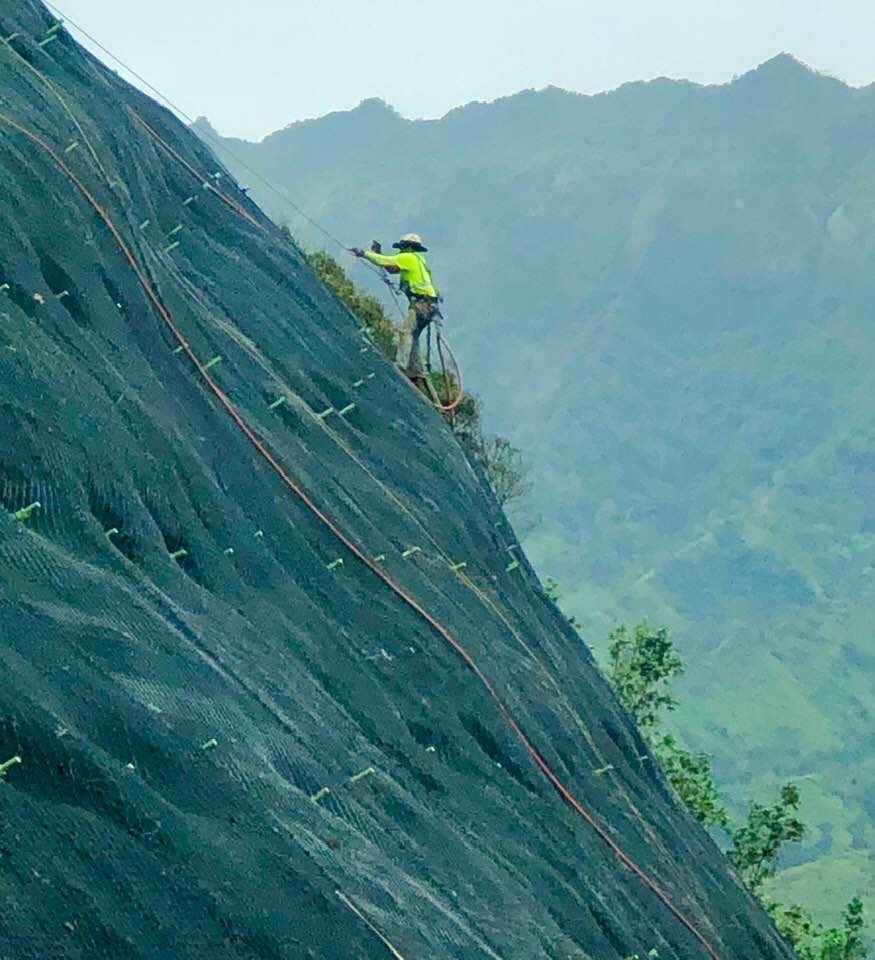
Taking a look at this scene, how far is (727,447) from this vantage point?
15550cm

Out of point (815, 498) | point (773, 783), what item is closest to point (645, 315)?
point (815, 498)

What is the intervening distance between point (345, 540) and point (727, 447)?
150413 millimetres

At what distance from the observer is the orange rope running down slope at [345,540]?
8.72m

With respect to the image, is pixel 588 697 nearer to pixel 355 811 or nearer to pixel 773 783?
pixel 355 811

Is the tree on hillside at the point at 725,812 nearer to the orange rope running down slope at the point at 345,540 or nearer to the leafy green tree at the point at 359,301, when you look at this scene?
the leafy green tree at the point at 359,301

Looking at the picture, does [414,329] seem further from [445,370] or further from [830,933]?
[830,933]

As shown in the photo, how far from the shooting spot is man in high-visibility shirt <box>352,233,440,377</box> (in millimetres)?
14102

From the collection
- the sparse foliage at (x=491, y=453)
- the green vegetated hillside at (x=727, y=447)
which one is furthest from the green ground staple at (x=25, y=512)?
the green vegetated hillside at (x=727, y=447)

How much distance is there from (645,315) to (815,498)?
168 feet

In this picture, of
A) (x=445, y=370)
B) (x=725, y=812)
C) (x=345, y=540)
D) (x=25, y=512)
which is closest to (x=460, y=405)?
(x=445, y=370)

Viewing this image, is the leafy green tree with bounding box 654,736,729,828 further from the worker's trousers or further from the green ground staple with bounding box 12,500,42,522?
the green ground staple with bounding box 12,500,42,522

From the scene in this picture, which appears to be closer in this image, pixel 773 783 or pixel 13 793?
pixel 13 793

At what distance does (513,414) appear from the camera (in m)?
171

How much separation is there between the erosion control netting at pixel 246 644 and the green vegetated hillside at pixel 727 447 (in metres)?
67.4
